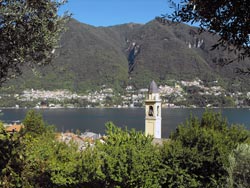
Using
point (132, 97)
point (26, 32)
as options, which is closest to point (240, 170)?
point (26, 32)

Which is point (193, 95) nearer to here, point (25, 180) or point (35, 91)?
point (35, 91)

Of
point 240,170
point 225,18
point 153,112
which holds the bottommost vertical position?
point 240,170

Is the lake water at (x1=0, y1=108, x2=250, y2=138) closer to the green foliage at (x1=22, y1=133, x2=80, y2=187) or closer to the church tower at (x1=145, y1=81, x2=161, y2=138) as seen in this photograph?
the church tower at (x1=145, y1=81, x2=161, y2=138)

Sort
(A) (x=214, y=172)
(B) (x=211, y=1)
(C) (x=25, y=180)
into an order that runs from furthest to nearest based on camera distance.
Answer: (A) (x=214, y=172)
(C) (x=25, y=180)
(B) (x=211, y=1)

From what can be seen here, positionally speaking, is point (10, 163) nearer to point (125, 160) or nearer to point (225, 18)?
point (125, 160)

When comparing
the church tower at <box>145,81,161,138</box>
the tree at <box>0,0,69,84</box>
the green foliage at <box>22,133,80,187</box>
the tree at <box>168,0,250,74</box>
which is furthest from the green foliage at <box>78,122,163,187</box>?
the church tower at <box>145,81,161,138</box>

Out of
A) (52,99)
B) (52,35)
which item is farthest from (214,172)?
(52,99)

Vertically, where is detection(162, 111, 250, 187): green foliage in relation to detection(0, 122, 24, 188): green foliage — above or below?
below
